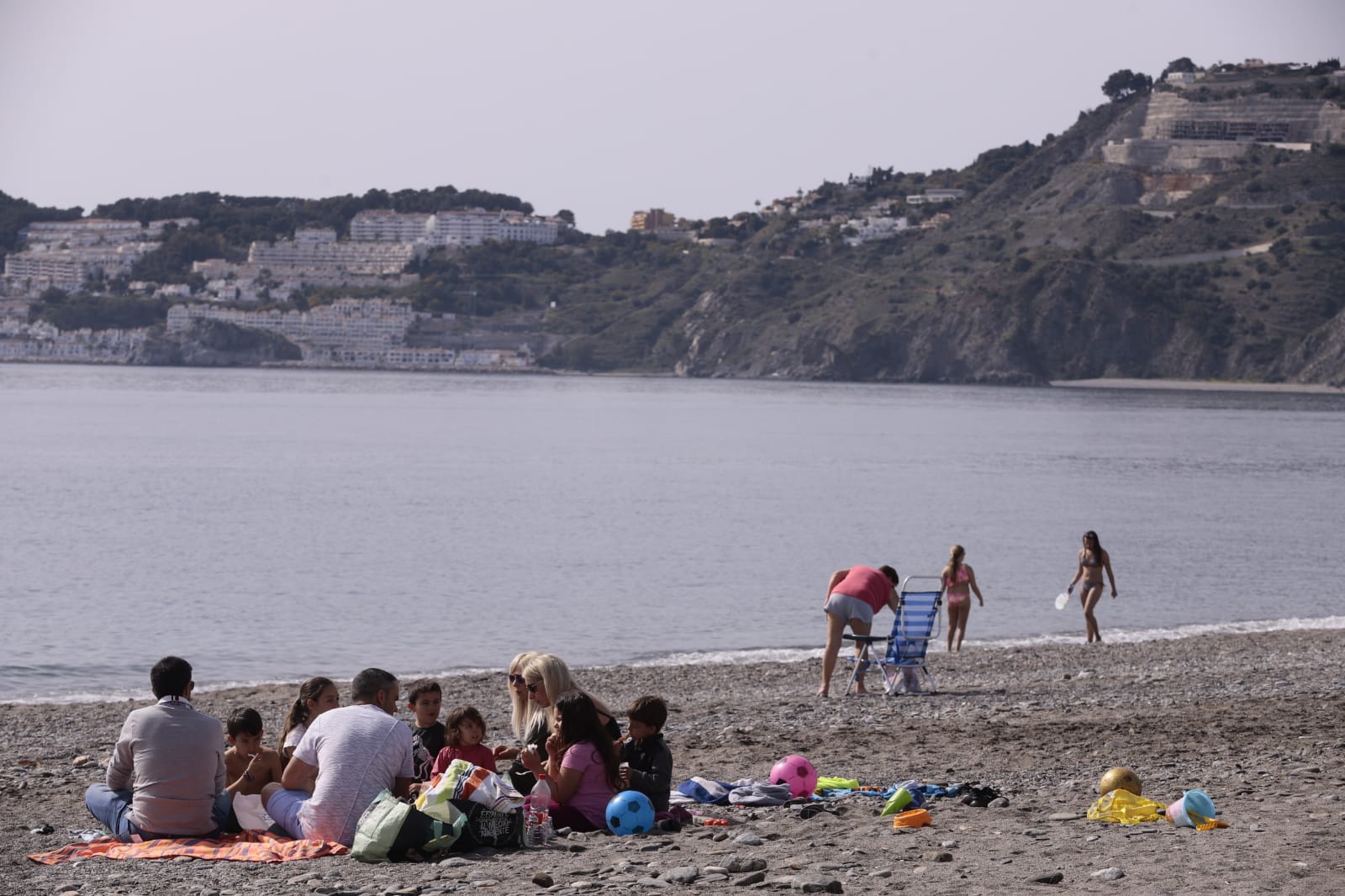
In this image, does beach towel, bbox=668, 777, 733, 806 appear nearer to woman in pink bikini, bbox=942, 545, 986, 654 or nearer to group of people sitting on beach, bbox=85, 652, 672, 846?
Result: group of people sitting on beach, bbox=85, 652, 672, 846

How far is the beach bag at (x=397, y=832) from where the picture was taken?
6.93 meters

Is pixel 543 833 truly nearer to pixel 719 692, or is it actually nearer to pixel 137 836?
pixel 137 836

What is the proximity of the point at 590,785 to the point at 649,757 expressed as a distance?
1.04 feet

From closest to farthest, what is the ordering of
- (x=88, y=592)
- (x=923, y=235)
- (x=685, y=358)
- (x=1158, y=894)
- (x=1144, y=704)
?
(x=1158, y=894) → (x=1144, y=704) → (x=88, y=592) → (x=685, y=358) → (x=923, y=235)

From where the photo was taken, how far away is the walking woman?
1727 cm

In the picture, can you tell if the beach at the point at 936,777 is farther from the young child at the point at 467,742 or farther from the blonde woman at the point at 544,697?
the young child at the point at 467,742

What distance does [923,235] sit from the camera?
192500 millimetres

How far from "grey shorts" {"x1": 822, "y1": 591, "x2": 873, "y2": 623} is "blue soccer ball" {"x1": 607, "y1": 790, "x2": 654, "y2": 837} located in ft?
17.9

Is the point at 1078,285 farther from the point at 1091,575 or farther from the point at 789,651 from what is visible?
the point at 1091,575

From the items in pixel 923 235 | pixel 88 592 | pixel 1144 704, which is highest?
pixel 923 235

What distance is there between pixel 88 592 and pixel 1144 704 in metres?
17.4

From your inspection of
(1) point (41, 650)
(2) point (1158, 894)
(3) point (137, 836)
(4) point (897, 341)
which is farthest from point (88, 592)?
(4) point (897, 341)

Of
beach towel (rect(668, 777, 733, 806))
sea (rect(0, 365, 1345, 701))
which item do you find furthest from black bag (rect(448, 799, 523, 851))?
sea (rect(0, 365, 1345, 701))

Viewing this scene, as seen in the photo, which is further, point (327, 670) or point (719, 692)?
point (327, 670)
